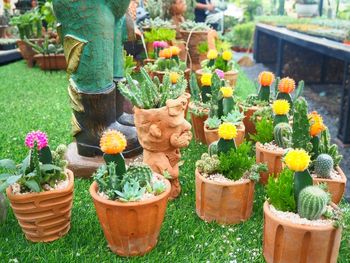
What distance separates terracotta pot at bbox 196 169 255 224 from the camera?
1.98 meters

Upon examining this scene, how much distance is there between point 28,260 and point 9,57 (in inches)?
236

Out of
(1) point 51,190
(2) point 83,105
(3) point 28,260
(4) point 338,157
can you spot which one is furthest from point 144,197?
(4) point 338,157

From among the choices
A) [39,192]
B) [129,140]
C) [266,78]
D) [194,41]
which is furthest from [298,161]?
[194,41]

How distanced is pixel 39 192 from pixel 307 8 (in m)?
8.02

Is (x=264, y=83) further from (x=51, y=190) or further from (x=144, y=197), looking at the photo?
(x=51, y=190)

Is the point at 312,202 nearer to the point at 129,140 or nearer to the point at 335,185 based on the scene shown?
the point at 335,185

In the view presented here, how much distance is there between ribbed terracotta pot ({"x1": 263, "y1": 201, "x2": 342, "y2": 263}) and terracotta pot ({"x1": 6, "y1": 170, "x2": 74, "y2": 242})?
0.90 m

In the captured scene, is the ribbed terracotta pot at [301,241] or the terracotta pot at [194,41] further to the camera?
the terracotta pot at [194,41]

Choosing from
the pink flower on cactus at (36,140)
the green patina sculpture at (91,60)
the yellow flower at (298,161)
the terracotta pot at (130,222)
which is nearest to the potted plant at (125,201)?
the terracotta pot at (130,222)

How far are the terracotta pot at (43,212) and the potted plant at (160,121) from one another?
1.45 ft

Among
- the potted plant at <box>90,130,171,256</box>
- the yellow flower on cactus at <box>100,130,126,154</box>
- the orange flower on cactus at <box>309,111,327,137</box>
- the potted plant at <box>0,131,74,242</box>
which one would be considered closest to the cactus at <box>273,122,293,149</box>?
the orange flower on cactus at <box>309,111,327,137</box>

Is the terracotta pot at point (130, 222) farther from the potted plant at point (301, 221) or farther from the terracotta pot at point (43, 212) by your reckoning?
the potted plant at point (301, 221)

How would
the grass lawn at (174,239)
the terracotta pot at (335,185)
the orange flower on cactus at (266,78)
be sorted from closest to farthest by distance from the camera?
the grass lawn at (174,239), the terracotta pot at (335,185), the orange flower on cactus at (266,78)

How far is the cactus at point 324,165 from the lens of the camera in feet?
6.48
